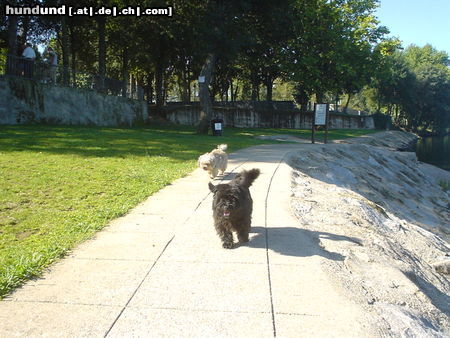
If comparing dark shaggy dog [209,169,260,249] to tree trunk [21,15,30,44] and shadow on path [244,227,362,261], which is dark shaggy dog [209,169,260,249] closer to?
shadow on path [244,227,362,261]

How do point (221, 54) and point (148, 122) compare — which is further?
point (148, 122)

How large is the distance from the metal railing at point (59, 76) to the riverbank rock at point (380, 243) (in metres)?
15.3

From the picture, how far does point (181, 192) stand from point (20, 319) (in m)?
5.46

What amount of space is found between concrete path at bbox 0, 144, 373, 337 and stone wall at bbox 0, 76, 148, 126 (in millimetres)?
16895

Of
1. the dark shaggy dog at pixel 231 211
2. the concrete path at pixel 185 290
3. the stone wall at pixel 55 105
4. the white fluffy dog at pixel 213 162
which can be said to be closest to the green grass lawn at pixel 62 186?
the concrete path at pixel 185 290

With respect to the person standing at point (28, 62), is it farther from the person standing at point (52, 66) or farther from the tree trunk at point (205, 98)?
the tree trunk at point (205, 98)

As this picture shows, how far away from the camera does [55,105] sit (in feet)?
75.1

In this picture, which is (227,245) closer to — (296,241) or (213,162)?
(296,241)

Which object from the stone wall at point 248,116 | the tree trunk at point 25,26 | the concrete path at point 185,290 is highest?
the tree trunk at point 25,26

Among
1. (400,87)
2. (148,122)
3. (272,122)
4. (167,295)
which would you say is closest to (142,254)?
(167,295)

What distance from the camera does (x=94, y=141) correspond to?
52.8 feet

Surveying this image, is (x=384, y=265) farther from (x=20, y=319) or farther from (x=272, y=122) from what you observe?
(x=272, y=122)

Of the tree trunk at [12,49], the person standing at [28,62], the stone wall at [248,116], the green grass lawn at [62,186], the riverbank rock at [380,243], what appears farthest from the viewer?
the stone wall at [248,116]

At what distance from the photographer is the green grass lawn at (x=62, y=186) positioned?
549cm
